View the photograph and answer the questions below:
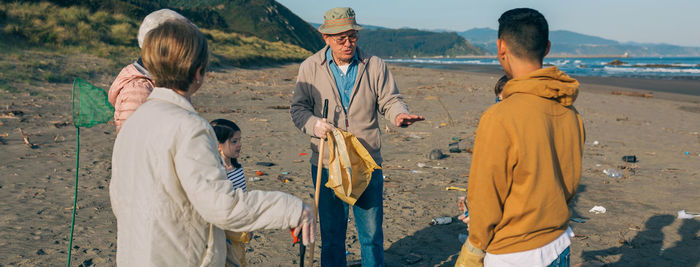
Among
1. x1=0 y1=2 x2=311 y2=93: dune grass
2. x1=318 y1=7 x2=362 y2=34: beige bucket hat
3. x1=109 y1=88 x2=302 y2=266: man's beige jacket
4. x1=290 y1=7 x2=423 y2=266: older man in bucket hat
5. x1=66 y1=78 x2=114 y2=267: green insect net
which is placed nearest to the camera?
x1=109 y1=88 x2=302 y2=266: man's beige jacket

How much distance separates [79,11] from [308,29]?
50325 millimetres

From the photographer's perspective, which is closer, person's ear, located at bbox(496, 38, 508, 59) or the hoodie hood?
the hoodie hood

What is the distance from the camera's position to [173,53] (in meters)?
1.70

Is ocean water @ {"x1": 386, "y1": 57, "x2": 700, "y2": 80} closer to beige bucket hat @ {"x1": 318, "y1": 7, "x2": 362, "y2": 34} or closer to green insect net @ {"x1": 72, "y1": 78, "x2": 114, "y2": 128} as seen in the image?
beige bucket hat @ {"x1": 318, "y1": 7, "x2": 362, "y2": 34}

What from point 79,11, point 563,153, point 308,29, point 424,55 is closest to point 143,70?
point 563,153

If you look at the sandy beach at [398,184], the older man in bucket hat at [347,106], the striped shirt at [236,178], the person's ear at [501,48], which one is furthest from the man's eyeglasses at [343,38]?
the sandy beach at [398,184]

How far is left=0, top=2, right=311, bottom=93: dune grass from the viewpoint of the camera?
39.6 feet

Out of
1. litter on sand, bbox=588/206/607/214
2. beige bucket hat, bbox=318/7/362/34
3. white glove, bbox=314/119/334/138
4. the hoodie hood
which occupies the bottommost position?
litter on sand, bbox=588/206/607/214

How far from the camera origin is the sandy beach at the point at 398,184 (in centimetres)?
443

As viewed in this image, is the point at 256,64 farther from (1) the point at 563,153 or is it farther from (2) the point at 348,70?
(1) the point at 563,153

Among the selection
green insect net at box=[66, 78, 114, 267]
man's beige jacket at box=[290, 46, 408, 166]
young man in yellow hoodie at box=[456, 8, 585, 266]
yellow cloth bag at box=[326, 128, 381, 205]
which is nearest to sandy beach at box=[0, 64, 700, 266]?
yellow cloth bag at box=[326, 128, 381, 205]

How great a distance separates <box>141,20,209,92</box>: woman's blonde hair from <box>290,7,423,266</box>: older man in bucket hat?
1528 millimetres

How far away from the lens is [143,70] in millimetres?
2549

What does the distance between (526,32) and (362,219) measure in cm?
194
